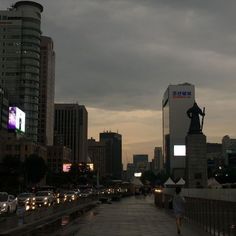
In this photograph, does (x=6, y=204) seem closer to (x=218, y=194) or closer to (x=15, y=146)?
(x=218, y=194)

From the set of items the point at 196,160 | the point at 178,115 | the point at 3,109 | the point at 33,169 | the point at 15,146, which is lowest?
the point at 33,169

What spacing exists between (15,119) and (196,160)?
283 ft

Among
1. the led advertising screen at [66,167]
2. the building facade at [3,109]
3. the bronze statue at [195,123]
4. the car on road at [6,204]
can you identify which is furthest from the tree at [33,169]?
the car on road at [6,204]

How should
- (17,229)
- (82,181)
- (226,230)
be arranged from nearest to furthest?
(226,230), (17,229), (82,181)

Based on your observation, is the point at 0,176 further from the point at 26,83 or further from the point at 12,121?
the point at 26,83

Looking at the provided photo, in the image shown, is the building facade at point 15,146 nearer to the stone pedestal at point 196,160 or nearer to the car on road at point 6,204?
the stone pedestal at point 196,160

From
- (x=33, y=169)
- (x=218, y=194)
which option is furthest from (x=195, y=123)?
(x=218, y=194)

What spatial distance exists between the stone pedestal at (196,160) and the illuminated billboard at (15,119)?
8247cm

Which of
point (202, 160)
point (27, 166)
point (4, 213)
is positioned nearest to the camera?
point (4, 213)

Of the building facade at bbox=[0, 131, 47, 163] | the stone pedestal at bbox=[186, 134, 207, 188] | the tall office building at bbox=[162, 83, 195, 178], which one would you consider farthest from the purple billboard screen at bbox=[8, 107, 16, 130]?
the stone pedestal at bbox=[186, 134, 207, 188]

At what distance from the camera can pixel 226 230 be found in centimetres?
1806

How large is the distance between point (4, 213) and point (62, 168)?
533 ft

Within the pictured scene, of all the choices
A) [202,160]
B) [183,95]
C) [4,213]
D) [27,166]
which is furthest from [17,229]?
[183,95]

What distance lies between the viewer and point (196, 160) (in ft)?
252
